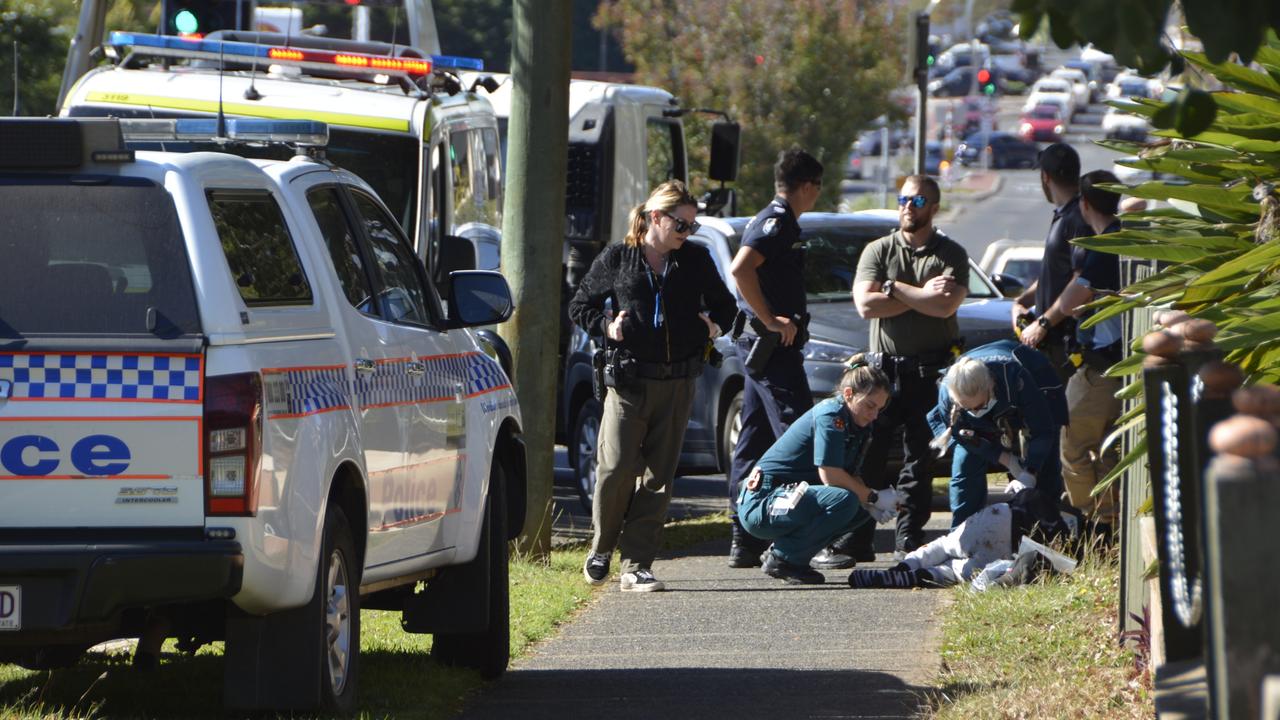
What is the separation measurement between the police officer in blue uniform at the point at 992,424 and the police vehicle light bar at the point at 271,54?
402 centimetres

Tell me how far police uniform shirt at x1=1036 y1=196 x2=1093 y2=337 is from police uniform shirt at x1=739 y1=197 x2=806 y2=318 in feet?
4.12

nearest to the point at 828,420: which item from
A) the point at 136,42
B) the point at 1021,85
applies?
the point at 136,42

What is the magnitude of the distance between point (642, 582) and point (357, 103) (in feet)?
11.9

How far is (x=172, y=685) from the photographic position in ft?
21.6

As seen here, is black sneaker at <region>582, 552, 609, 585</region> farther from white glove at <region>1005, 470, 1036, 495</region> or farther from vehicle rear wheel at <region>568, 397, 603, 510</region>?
vehicle rear wheel at <region>568, 397, 603, 510</region>

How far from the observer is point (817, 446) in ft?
28.9

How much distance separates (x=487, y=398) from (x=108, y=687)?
5.45ft

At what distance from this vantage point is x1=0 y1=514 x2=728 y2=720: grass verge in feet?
19.9

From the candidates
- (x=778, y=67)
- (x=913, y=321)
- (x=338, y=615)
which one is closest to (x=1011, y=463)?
(x=913, y=321)

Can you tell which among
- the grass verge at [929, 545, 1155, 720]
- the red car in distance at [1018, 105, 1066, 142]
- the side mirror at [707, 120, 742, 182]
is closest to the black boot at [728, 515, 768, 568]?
the grass verge at [929, 545, 1155, 720]

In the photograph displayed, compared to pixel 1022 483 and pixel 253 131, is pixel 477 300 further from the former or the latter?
pixel 1022 483

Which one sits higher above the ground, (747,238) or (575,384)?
(747,238)

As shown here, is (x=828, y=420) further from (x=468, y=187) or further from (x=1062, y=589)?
(x=468, y=187)

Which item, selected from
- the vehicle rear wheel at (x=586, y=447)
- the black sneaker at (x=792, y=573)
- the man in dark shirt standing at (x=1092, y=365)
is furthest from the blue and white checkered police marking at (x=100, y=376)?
the vehicle rear wheel at (x=586, y=447)
